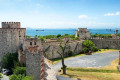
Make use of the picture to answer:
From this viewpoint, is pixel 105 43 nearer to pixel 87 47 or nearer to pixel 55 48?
pixel 87 47

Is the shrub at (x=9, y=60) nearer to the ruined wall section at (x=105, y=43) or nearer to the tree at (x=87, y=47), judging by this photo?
the tree at (x=87, y=47)

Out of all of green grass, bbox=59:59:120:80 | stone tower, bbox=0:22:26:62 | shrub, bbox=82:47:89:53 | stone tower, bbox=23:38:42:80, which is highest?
stone tower, bbox=0:22:26:62

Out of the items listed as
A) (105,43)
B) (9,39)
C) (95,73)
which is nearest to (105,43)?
(105,43)

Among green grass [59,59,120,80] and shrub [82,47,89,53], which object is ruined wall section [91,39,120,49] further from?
green grass [59,59,120,80]

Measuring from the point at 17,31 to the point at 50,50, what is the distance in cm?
1259

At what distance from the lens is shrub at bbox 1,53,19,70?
3684 centimetres

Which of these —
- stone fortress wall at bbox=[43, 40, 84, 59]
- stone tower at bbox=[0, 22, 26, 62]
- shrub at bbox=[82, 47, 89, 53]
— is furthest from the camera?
shrub at bbox=[82, 47, 89, 53]

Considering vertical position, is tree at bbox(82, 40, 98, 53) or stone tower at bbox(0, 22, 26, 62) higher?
stone tower at bbox(0, 22, 26, 62)

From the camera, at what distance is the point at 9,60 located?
3684 centimetres

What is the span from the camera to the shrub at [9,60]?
1451 inches

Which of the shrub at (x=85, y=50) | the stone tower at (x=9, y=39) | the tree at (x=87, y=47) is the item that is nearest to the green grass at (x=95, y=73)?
the stone tower at (x=9, y=39)

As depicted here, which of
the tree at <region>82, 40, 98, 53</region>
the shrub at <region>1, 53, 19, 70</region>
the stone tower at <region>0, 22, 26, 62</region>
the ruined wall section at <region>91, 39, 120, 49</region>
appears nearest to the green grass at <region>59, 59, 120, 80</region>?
the shrub at <region>1, 53, 19, 70</region>

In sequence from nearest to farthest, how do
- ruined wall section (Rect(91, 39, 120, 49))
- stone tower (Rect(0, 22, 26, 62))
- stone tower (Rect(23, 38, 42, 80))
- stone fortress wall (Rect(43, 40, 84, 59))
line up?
stone tower (Rect(23, 38, 42, 80)), stone tower (Rect(0, 22, 26, 62)), stone fortress wall (Rect(43, 40, 84, 59)), ruined wall section (Rect(91, 39, 120, 49))

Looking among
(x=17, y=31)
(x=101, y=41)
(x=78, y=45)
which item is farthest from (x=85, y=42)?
(x=17, y=31)
